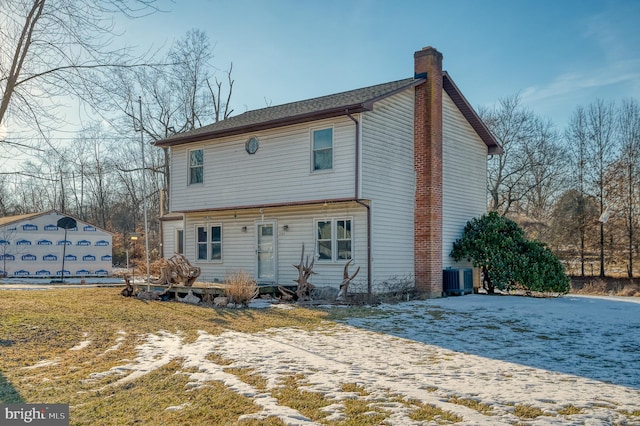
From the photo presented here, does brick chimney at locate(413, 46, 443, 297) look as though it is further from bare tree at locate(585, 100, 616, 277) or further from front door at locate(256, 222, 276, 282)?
bare tree at locate(585, 100, 616, 277)

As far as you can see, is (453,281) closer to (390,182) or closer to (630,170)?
(390,182)

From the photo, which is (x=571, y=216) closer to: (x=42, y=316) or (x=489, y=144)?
(x=489, y=144)

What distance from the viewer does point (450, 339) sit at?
8.67 m

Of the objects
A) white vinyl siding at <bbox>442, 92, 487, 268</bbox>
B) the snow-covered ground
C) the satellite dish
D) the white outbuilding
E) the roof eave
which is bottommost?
the snow-covered ground

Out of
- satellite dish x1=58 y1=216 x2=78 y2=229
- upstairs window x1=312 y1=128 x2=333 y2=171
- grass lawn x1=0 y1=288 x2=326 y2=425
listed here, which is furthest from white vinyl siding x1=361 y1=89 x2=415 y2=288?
satellite dish x1=58 y1=216 x2=78 y2=229

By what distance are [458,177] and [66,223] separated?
1810cm

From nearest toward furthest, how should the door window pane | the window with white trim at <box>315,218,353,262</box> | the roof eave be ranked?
1. the roof eave
2. the window with white trim at <box>315,218,353,262</box>
3. the door window pane

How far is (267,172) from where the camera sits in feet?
53.9

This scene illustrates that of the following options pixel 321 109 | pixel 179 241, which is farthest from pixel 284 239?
pixel 179 241

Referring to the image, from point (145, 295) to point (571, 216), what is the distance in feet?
82.7

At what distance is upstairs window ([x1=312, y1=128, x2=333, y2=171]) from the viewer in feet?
49.5

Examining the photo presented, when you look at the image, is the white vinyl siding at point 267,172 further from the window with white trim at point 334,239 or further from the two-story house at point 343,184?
the window with white trim at point 334,239

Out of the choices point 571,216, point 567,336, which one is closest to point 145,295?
point 567,336

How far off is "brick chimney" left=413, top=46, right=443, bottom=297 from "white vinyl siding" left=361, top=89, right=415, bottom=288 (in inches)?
8.2
